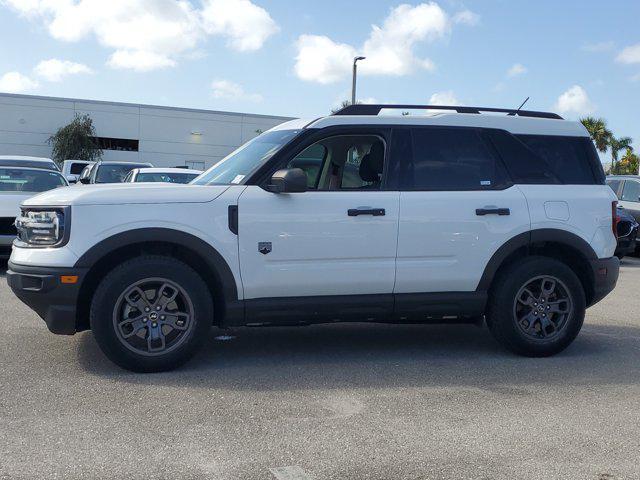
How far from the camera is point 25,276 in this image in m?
5.35

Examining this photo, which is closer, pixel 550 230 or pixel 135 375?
pixel 135 375

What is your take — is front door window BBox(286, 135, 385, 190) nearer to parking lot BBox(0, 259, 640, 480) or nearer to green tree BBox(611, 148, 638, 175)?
parking lot BBox(0, 259, 640, 480)

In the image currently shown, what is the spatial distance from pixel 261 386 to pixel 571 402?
208cm

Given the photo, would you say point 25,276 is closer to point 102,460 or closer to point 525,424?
point 102,460

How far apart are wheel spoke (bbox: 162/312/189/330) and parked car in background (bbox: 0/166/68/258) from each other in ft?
16.8

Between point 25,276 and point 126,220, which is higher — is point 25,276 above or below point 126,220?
below

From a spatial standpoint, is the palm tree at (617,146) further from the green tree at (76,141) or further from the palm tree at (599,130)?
the green tree at (76,141)

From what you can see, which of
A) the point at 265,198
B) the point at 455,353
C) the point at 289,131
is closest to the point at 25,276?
the point at 265,198

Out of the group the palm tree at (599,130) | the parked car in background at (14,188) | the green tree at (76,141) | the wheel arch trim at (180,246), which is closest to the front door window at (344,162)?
the wheel arch trim at (180,246)

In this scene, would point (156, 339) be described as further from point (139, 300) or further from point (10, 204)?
point (10, 204)

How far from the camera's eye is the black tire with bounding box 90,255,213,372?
529 cm

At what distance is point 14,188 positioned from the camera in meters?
11.4

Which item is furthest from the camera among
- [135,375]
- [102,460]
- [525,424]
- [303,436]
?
[135,375]

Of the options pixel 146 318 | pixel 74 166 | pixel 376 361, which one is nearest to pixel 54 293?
pixel 146 318
